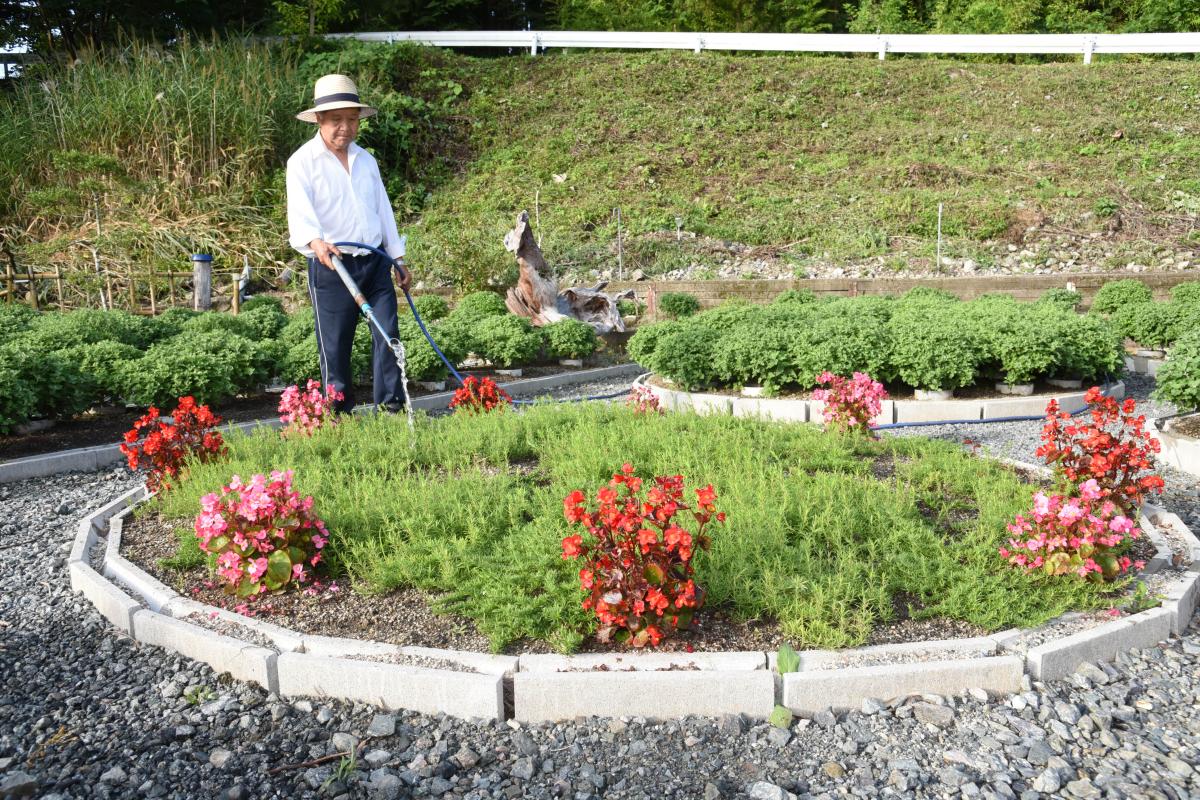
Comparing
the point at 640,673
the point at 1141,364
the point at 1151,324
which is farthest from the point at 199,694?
the point at 1151,324

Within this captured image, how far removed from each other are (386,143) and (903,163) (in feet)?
33.9

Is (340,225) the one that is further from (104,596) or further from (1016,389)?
(1016,389)

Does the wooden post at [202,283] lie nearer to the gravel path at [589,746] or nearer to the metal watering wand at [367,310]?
the metal watering wand at [367,310]

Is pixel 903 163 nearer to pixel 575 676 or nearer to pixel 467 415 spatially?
pixel 467 415

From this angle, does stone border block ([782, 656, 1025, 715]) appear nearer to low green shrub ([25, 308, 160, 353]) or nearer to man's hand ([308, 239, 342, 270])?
man's hand ([308, 239, 342, 270])

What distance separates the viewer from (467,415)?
18.2 feet

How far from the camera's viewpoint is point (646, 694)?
252 centimetres

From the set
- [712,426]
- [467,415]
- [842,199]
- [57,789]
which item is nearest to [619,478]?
[57,789]

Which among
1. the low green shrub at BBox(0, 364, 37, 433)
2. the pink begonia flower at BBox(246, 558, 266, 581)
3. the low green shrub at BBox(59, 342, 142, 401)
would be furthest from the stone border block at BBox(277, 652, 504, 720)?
the low green shrub at BBox(59, 342, 142, 401)

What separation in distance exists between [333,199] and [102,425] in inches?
105

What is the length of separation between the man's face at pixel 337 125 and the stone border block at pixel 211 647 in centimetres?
306

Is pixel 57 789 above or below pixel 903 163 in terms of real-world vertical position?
below

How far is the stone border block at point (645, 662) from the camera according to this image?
2.58 m

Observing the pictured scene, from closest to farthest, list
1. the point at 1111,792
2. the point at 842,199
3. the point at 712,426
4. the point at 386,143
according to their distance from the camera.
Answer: the point at 1111,792
the point at 712,426
the point at 842,199
the point at 386,143
